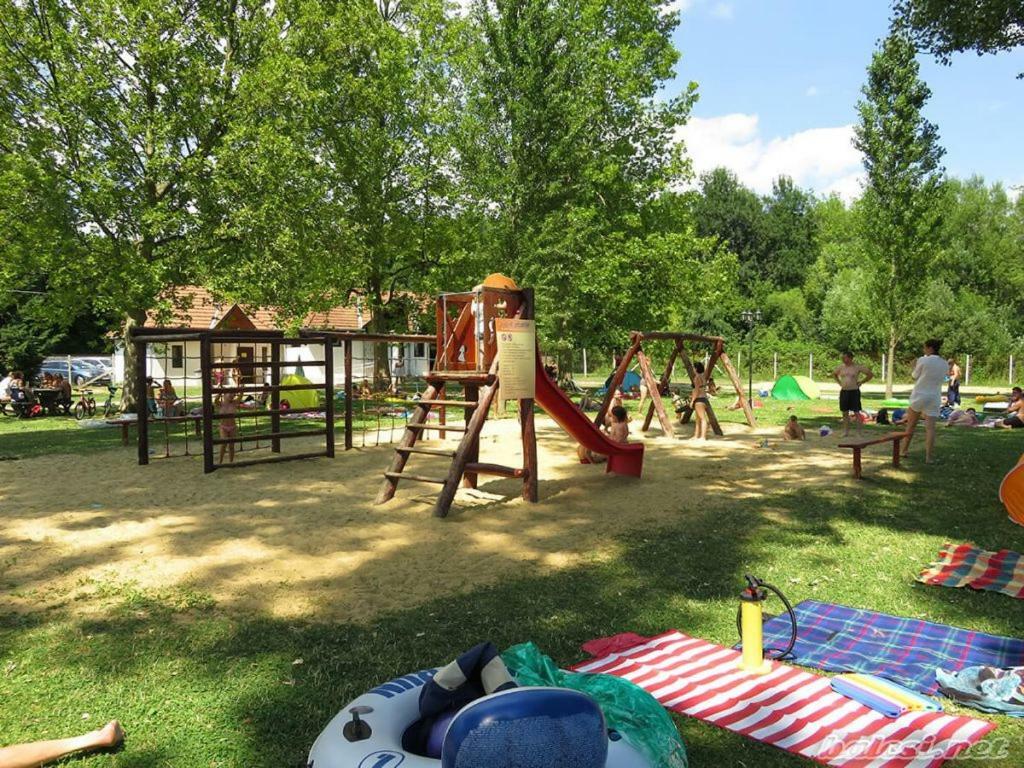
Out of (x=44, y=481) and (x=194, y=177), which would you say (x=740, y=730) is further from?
(x=194, y=177)

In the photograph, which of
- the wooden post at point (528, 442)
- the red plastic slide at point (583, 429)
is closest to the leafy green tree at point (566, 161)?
the red plastic slide at point (583, 429)

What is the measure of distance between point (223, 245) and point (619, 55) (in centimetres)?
1680

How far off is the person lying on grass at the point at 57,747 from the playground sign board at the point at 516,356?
590cm

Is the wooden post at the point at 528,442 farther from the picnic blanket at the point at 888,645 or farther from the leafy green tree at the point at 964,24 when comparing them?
the leafy green tree at the point at 964,24

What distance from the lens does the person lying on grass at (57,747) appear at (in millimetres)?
3127

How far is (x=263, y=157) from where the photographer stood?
2000cm

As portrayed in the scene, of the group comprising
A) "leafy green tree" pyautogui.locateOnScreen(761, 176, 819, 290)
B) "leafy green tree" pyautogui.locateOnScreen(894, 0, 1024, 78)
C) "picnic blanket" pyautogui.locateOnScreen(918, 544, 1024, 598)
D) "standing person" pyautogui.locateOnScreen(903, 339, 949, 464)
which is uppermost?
"leafy green tree" pyautogui.locateOnScreen(761, 176, 819, 290)

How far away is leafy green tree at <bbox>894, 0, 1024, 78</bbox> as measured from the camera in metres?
12.3

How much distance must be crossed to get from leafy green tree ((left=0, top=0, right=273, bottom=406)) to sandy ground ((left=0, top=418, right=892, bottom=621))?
8425 mm

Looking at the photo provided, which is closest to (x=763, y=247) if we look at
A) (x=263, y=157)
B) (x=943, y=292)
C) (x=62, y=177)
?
(x=943, y=292)

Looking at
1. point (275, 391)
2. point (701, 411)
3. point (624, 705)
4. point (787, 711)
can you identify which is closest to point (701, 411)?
point (701, 411)

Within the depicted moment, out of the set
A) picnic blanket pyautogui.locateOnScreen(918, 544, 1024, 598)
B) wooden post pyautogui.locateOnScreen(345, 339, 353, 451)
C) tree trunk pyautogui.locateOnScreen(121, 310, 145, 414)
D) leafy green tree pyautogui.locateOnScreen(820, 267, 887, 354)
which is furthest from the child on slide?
leafy green tree pyautogui.locateOnScreen(820, 267, 887, 354)

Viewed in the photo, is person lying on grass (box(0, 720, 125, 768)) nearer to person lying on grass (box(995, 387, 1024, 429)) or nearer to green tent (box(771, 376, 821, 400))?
person lying on grass (box(995, 387, 1024, 429))

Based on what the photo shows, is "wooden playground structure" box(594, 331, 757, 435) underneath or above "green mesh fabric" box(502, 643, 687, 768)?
above
